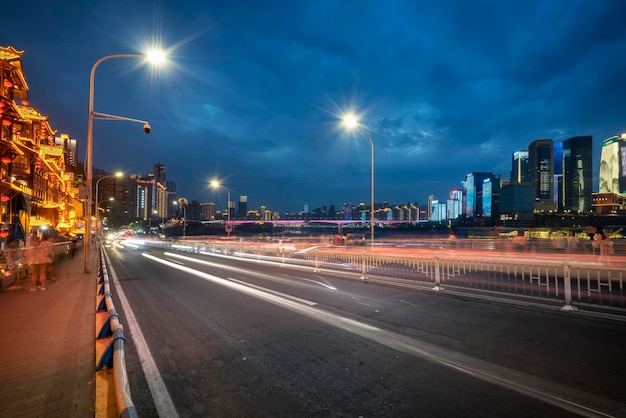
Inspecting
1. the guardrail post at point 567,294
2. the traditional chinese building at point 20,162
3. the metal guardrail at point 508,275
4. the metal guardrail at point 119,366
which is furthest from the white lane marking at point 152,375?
the traditional chinese building at point 20,162

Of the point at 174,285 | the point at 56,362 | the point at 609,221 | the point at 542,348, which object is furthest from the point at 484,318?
the point at 609,221

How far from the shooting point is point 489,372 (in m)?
4.78

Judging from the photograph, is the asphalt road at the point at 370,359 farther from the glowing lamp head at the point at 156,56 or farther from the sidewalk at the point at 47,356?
the glowing lamp head at the point at 156,56

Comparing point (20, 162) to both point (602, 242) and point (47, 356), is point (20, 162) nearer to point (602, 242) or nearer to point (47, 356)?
point (47, 356)

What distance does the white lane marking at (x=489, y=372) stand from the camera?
154 inches

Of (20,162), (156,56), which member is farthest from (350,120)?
(20,162)

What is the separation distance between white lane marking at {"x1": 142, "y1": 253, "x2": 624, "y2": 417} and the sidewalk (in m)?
4.63

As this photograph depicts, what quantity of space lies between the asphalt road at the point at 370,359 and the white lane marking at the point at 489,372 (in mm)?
21

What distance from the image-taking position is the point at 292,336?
21.3ft

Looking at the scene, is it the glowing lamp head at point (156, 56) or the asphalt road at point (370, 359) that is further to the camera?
the glowing lamp head at point (156, 56)

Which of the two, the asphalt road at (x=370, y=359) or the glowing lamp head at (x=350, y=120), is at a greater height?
the glowing lamp head at (x=350, y=120)

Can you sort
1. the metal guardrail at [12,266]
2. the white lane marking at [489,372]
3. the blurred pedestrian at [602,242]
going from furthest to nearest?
the blurred pedestrian at [602,242], the metal guardrail at [12,266], the white lane marking at [489,372]

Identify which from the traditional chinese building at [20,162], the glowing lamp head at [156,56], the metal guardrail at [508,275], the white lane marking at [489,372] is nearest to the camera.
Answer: the white lane marking at [489,372]

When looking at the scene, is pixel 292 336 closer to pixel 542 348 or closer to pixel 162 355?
pixel 162 355
